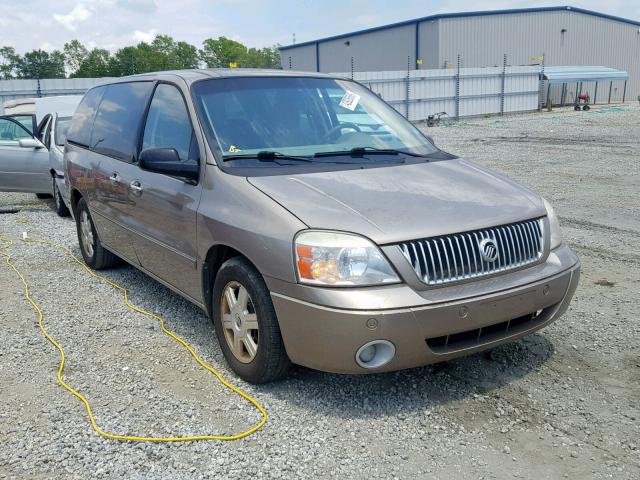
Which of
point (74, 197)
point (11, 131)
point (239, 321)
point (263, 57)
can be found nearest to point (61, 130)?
point (11, 131)

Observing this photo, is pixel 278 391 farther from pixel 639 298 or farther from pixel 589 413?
pixel 639 298

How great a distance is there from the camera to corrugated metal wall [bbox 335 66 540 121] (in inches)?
1184

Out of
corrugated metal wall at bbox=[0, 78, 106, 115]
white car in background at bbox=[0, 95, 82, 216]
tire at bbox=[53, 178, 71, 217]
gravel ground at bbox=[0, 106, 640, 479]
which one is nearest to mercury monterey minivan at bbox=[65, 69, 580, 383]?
gravel ground at bbox=[0, 106, 640, 479]

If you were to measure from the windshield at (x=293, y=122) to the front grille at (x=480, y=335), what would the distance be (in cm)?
136

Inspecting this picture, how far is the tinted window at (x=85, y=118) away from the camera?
19.9 feet

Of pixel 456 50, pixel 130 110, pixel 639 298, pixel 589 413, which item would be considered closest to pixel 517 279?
pixel 589 413

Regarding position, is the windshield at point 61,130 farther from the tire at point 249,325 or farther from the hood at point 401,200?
the hood at point 401,200

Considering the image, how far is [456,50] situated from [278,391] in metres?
43.9

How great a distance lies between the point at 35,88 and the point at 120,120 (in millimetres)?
19787

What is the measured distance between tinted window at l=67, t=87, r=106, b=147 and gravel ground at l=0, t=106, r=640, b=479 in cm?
159

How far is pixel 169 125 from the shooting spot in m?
4.54

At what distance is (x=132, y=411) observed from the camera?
3.53 m

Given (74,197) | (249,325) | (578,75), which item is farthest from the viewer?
(578,75)

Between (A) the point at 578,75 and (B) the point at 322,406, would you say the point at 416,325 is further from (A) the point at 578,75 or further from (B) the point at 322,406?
(A) the point at 578,75
